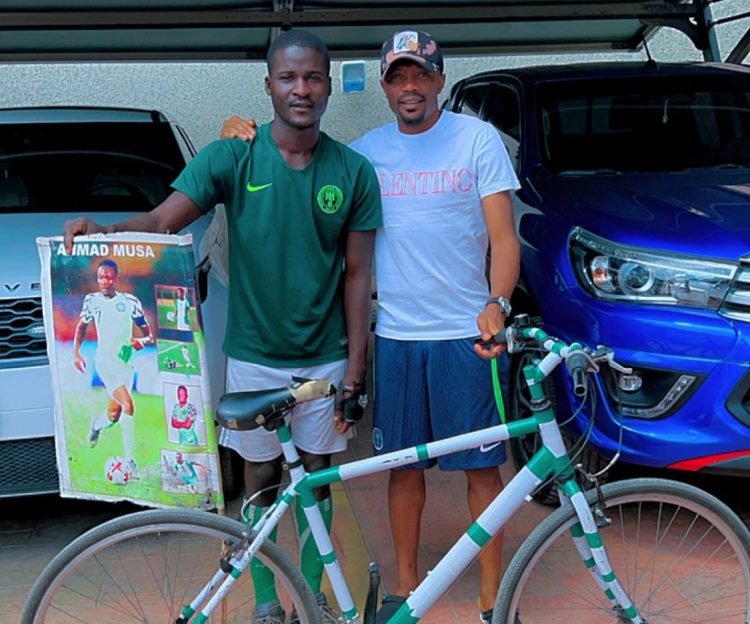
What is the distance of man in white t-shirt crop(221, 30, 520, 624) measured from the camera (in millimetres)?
2965

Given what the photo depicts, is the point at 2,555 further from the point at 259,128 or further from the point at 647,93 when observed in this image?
the point at 647,93

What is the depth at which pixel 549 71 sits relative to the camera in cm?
512

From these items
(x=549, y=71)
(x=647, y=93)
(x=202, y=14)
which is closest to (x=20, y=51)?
(x=202, y=14)

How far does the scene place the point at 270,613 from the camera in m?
2.94

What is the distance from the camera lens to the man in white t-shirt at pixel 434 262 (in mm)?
2965

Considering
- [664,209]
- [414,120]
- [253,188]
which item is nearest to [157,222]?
[253,188]

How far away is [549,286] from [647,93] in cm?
166

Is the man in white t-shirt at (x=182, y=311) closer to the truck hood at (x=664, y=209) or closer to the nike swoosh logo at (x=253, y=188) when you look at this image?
the nike swoosh logo at (x=253, y=188)

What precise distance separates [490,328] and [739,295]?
1141 millimetres

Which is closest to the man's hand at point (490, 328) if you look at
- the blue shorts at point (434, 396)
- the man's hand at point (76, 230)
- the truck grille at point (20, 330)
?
the blue shorts at point (434, 396)

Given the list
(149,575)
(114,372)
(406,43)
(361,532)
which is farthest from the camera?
(361,532)

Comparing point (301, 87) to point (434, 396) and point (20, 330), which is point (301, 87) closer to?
point (434, 396)

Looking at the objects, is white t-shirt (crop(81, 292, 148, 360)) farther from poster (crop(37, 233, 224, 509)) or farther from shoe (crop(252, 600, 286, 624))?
shoe (crop(252, 600, 286, 624))

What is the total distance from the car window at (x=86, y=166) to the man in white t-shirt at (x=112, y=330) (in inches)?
76.6
